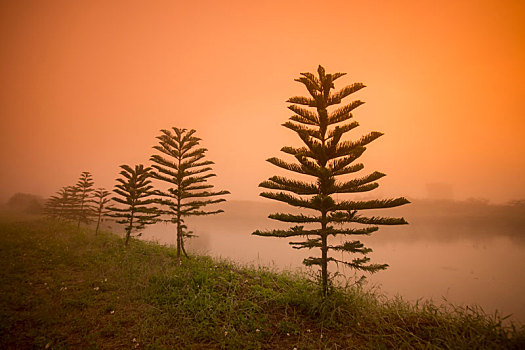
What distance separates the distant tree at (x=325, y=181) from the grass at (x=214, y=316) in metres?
0.98

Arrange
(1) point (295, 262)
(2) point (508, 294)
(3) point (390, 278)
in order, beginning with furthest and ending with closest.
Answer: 1. (1) point (295, 262)
2. (3) point (390, 278)
3. (2) point (508, 294)

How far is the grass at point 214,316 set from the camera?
3643mm

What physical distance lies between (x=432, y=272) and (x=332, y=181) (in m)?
25.3

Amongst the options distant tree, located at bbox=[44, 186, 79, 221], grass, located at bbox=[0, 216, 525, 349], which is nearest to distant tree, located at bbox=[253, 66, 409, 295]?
grass, located at bbox=[0, 216, 525, 349]

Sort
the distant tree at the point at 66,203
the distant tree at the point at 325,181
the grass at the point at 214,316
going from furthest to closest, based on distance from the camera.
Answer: the distant tree at the point at 66,203
the distant tree at the point at 325,181
the grass at the point at 214,316

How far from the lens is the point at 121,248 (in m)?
A: 11.4

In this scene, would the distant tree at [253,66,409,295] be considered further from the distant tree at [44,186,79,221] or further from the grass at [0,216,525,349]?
the distant tree at [44,186,79,221]

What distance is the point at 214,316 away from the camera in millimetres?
4602

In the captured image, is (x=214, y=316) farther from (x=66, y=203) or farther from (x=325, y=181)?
(x=66, y=203)

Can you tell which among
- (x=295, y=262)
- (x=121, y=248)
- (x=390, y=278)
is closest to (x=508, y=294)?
(x=390, y=278)

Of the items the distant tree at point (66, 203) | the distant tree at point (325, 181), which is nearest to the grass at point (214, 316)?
the distant tree at point (325, 181)

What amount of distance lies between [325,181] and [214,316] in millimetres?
4175

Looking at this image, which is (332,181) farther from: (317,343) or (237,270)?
(237,270)

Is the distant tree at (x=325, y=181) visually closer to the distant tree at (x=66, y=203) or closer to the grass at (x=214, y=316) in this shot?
the grass at (x=214, y=316)
